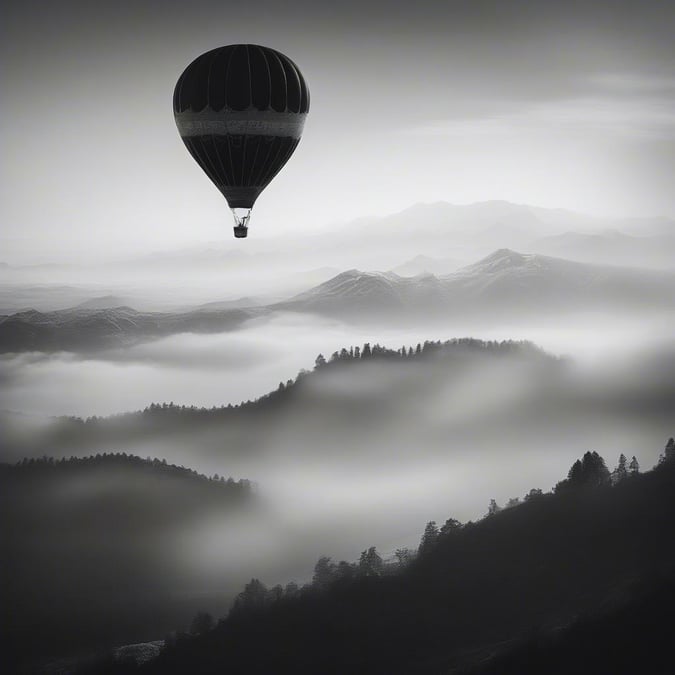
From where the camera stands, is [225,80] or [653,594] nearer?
[225,80]

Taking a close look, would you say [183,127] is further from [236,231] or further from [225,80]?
[236,231]

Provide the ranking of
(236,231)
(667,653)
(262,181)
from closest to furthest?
(236,231) → (262,181) → (667,653)

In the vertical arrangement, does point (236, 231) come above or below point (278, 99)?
below

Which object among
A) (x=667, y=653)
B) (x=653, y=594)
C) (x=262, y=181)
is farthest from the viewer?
(x=653, y=594)

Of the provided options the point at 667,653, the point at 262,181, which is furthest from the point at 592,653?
the point at 262,181
